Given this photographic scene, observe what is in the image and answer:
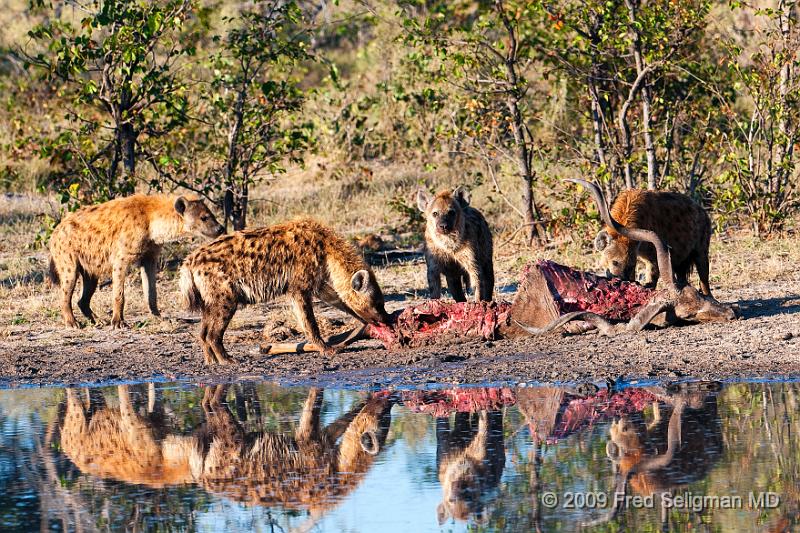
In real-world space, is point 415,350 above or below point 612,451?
above

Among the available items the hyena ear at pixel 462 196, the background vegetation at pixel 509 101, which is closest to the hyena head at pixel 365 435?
the hyena ear at pixel 462 196

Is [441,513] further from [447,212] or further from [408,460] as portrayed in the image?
[447,212]

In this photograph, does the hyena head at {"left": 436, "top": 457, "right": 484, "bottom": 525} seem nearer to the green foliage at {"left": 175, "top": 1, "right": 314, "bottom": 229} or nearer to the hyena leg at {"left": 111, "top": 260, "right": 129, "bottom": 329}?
the hyena leg at {"left": 111, "top": 260, "right": 129, "bottom": 329}

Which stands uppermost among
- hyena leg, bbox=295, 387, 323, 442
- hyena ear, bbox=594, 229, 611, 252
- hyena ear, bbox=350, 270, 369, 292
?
hyena ear, bbox=594, 229, 611, 252

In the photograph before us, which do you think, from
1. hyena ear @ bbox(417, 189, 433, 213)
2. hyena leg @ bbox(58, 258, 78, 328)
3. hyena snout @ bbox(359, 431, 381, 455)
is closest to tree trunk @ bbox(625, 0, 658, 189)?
hyena ear @ bbox(417, 189, 433, 213)

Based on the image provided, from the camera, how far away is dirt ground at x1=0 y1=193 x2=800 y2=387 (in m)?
7.28

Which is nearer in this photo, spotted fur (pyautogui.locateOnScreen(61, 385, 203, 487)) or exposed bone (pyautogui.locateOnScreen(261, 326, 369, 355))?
spotted fur (pyautogui.locateOnScreen(61, 385, 203, 487))

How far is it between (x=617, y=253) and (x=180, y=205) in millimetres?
3855

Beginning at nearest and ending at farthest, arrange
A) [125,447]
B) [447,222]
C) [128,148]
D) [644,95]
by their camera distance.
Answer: [125,447], [447,222], [644,95], [128,148]

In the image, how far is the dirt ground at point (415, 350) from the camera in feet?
23.9

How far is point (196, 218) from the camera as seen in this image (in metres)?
10.4

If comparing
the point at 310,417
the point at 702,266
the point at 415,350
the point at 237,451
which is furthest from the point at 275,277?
the point at 702,266

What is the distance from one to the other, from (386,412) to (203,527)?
208cm

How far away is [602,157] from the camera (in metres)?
11.9
